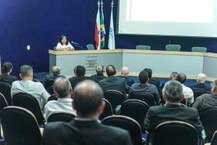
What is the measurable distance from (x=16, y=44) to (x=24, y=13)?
1.09 metres

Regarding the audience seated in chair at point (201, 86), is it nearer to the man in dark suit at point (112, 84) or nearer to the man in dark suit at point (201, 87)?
the man in dark suit at point (201, 87)

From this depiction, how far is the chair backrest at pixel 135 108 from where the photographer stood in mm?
4207

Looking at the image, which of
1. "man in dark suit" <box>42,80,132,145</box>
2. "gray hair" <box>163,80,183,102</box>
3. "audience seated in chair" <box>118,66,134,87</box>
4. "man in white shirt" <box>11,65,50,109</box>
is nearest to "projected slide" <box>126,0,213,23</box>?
"audience seated in chair" <box>118,66,134,87</box>

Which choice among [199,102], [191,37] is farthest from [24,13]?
[199,102]

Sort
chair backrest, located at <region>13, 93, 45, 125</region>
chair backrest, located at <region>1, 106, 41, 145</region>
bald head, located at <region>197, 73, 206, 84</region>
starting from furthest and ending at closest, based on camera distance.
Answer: bald head, located at <region>197, 73, 206, 84</region> → chair backrest, located at <region>13, 93, 45, 125</region> → chair backrest, located at <region>1, 106, 41, 145</region>

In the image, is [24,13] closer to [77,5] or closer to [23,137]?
[77,5]

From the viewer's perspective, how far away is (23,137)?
3119 mm

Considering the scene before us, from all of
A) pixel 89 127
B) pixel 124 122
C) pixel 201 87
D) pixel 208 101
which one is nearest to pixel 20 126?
pixel 124 122

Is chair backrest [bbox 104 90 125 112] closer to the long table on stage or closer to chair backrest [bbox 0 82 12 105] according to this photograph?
chair backrest [bbox 0 82 12 105]

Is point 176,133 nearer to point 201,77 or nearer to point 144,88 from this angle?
point 144,88

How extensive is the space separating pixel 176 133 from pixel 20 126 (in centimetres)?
142

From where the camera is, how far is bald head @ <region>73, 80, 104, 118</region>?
1996 millimetres

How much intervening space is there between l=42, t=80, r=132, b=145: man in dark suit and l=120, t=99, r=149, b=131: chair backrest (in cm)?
220

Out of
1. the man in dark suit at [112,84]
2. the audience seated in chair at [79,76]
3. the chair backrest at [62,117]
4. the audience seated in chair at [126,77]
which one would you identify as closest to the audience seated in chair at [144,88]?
the man in dark suit at [112,84]
